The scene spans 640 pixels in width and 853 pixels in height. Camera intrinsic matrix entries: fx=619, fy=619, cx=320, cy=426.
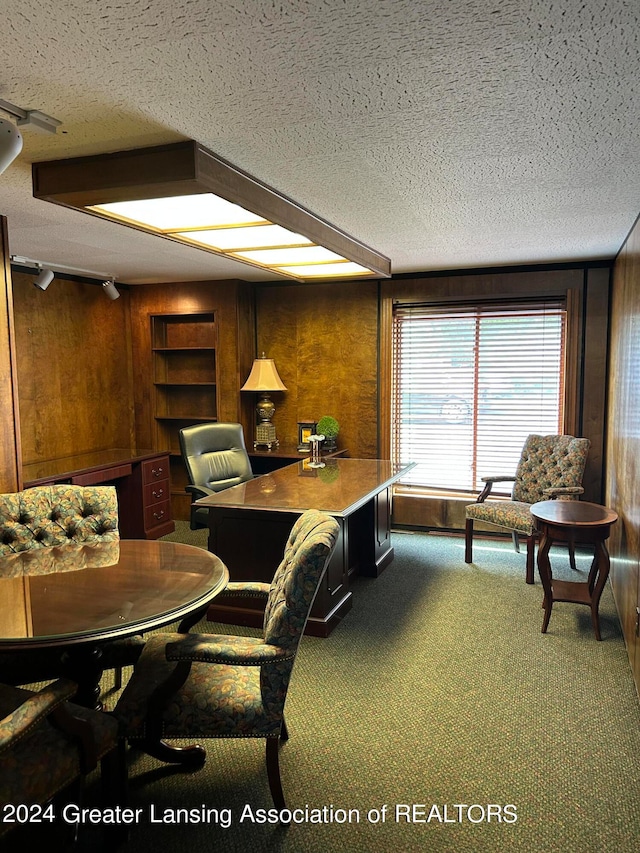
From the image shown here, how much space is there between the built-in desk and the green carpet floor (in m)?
2.01

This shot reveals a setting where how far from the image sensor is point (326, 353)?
19.5ft

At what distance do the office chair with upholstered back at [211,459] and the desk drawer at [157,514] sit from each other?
1.11 metres

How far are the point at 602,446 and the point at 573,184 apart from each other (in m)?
2.83

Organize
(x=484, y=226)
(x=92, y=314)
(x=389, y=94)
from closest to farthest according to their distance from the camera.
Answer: (x=389, y=94) < (x=484, y=226) < (x=92, y=314)

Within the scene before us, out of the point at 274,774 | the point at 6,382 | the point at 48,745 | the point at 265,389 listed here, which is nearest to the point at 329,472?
the point at 265,389

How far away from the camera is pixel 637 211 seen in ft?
10.9

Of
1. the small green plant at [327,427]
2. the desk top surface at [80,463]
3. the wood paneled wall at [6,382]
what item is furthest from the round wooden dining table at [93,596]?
the small green plant at [327,427]

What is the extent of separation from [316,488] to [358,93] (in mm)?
2521

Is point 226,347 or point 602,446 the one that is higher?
point 226,347

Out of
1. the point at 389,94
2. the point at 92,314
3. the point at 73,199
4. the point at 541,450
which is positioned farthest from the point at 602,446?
the point at 92,314

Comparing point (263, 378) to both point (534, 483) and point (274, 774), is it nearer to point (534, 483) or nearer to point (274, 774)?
point (534, 483)

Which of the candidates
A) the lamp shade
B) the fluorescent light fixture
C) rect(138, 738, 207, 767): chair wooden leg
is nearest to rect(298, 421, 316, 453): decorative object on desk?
the lamp shade

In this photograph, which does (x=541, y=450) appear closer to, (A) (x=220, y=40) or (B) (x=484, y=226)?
(B) (x=484, y=226)

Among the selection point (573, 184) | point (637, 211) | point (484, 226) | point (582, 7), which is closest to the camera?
point (582, 7)
